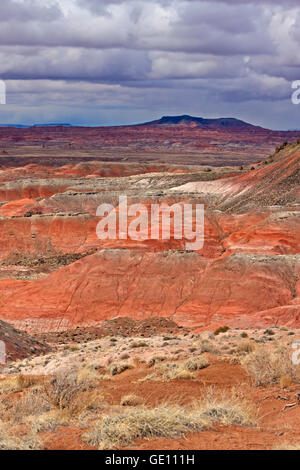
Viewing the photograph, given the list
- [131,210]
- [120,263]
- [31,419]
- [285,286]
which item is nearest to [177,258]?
[120,263]

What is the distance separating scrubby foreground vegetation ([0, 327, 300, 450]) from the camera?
8062mm

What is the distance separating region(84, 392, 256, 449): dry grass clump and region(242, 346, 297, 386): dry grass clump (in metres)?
2.68

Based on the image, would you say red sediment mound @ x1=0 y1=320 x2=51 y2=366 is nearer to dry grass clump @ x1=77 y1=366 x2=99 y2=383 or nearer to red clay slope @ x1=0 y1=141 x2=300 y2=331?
dry grass clump @ x1=77 y1=366 x2=99 y2=383

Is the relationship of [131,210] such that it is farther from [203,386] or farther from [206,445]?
[206,445]

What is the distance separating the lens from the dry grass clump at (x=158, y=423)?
8.00 m

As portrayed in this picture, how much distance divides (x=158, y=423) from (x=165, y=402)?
2.29 metres

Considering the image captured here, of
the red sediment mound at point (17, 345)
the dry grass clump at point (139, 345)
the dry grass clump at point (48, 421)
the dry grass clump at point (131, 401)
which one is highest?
the dry grass clump at point (48, 421)

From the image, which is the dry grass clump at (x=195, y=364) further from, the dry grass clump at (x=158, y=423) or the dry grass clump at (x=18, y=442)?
the dry grass clump at (x=18, y=442)

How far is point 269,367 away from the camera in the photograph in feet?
40.3

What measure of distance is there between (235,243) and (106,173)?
8130 centimetres

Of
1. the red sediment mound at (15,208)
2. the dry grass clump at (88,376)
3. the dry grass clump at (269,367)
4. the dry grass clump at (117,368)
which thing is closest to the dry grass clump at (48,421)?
the dry grass clump at (88,376)

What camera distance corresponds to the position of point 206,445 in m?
7.85

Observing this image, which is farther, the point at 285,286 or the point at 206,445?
the point at 285,286

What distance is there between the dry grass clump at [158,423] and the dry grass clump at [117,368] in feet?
17.3
